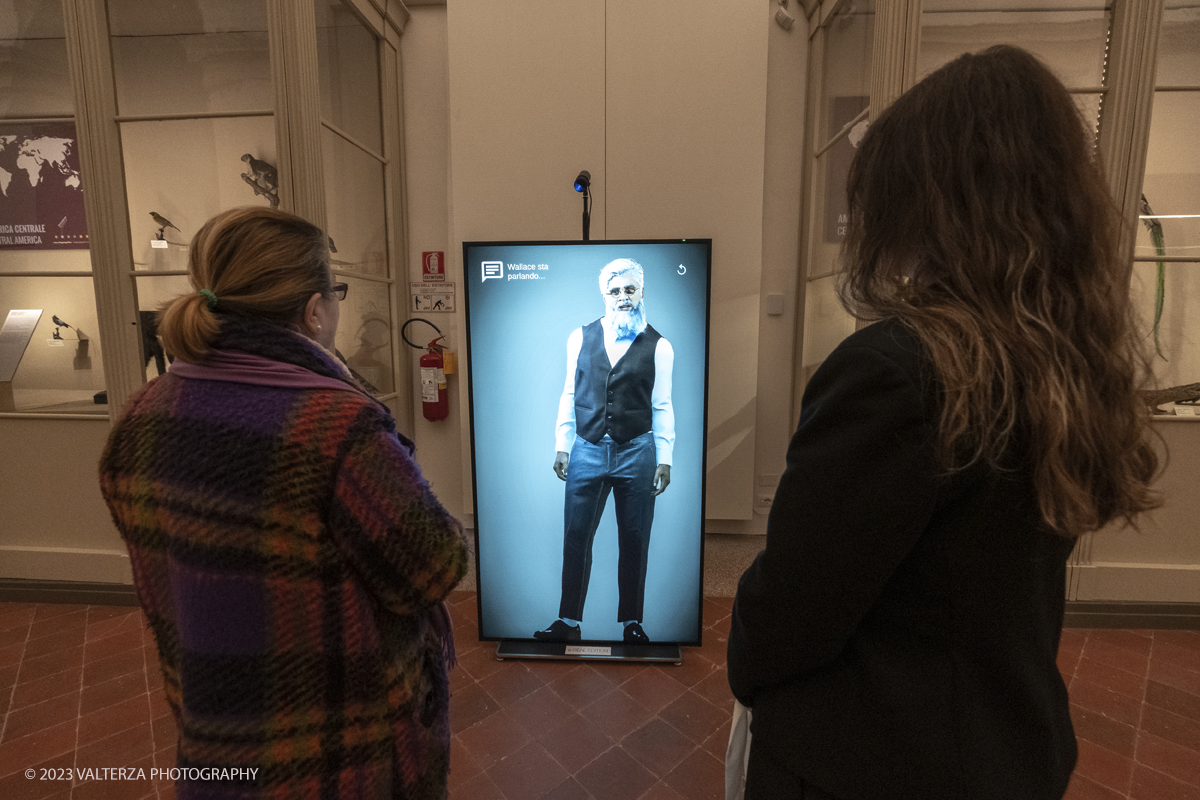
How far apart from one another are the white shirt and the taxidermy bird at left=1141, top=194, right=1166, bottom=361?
243 centimetres

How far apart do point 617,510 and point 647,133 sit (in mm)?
2243

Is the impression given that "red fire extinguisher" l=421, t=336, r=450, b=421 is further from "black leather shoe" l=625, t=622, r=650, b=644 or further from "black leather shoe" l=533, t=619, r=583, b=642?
"black leather shoe" l=625, t=622, r=650, b=644

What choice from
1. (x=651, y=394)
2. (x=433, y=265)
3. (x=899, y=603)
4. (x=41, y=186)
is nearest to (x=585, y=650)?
(x=651, y=394)

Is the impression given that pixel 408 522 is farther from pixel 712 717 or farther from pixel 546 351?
pixel 712 717

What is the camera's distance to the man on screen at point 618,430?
219cm

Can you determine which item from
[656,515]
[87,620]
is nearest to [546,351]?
[656,515]

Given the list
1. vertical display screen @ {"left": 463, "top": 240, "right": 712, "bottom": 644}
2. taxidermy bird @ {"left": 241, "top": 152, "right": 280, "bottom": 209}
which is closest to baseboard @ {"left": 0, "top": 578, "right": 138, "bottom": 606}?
vertical display screen @ {"left": 463, "top": 240, "right": 712, "bottom": 644}

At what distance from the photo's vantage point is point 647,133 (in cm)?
331

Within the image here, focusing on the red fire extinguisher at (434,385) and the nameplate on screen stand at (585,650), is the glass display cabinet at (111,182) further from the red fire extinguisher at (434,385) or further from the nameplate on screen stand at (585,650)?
the nameplate on screen stand at (585,650)

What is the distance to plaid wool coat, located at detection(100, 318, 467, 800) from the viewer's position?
3.01ft

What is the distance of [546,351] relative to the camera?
2.26m

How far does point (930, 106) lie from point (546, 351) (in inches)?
67.1

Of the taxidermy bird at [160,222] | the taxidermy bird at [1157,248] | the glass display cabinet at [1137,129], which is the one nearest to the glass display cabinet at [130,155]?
the taxidermy bird at [160,222]

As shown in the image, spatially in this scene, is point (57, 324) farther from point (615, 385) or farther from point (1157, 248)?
point (1157, 248)
